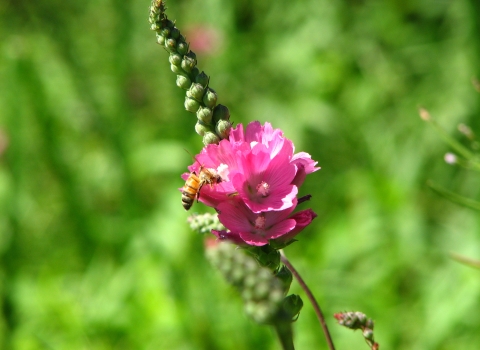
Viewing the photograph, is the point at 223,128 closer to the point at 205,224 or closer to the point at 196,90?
the point at 196,90

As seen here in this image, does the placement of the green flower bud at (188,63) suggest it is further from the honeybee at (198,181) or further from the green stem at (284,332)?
the green stem at (284,332)

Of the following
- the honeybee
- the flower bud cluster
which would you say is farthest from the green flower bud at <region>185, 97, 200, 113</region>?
the flower bud cluster

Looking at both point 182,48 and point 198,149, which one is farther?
point 198,149

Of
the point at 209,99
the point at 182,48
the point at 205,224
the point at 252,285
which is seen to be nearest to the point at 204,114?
the point at 209,99

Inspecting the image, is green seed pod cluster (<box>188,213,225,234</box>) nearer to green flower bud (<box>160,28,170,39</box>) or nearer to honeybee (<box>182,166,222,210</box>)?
honeybee (<box>182,166,222,210</box>)

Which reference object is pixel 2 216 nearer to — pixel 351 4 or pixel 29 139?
pixel 29 139

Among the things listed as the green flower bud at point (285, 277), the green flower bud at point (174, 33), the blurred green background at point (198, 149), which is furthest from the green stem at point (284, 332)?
the blurred green background at point (198, 149)

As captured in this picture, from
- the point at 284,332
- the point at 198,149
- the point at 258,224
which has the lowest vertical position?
the point at 284,332
